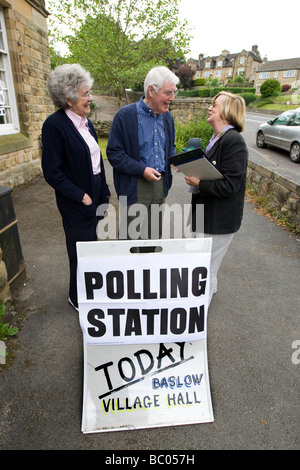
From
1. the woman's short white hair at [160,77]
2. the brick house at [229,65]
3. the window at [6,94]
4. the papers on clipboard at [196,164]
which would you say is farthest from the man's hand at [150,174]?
the brick house at [229,65]

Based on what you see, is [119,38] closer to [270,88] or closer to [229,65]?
[270,88]

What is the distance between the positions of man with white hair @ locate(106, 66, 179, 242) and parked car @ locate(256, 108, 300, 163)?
31.2ft

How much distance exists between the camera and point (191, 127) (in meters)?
11.6

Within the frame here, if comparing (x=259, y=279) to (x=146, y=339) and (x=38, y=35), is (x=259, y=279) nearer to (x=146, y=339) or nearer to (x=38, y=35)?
(x=146, y=339)

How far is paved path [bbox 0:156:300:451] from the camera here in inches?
69.0

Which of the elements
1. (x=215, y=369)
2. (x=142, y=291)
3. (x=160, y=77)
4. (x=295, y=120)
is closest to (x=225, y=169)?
(x=160, y=77)

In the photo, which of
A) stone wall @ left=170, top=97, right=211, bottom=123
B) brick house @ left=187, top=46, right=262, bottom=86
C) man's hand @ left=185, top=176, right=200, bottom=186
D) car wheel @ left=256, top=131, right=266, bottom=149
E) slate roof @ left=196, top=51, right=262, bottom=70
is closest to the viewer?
man's hand @ left=185, top=176, right=200, bottom=186

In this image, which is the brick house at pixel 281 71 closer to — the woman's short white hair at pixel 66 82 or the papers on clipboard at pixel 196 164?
the papers on clipboard at pixel 196 164

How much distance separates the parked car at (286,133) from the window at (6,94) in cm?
933

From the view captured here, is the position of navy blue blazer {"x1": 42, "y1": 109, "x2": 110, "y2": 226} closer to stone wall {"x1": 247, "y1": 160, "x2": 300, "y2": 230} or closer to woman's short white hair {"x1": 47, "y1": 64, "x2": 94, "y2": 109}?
woman's short white hair {"x1": 47, "y1": 64, "x2": 94, "y2": 109}

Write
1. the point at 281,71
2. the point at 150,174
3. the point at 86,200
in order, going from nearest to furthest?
the point at 86,200 < the point at 150,174 < the point at 281,71

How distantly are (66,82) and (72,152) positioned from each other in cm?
50

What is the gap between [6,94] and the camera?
6531 millimetres

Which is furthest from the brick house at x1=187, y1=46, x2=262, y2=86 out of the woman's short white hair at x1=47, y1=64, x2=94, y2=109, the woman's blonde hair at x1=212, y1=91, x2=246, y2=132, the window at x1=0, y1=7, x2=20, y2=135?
the woman's short white hair at x1=47, y1=64, x2=94, y2=109
